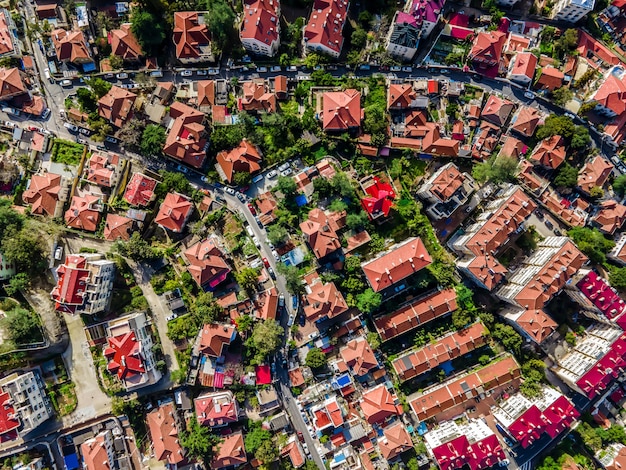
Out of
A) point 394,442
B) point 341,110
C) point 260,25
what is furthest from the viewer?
point 341,110

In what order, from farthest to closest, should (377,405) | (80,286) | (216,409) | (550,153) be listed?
(550,153)
(377,405)
(216,409)
(80,286)

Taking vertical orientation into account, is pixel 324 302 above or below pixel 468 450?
above

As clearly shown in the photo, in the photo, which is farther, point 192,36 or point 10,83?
point 192,36

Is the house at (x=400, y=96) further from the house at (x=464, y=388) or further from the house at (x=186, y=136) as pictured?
the house at (x=464, y=388)

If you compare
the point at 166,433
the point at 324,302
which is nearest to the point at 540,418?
the point at 324,302

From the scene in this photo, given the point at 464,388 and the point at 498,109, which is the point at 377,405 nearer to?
the point at 464,388

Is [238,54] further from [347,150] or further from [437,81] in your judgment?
[437,81]
